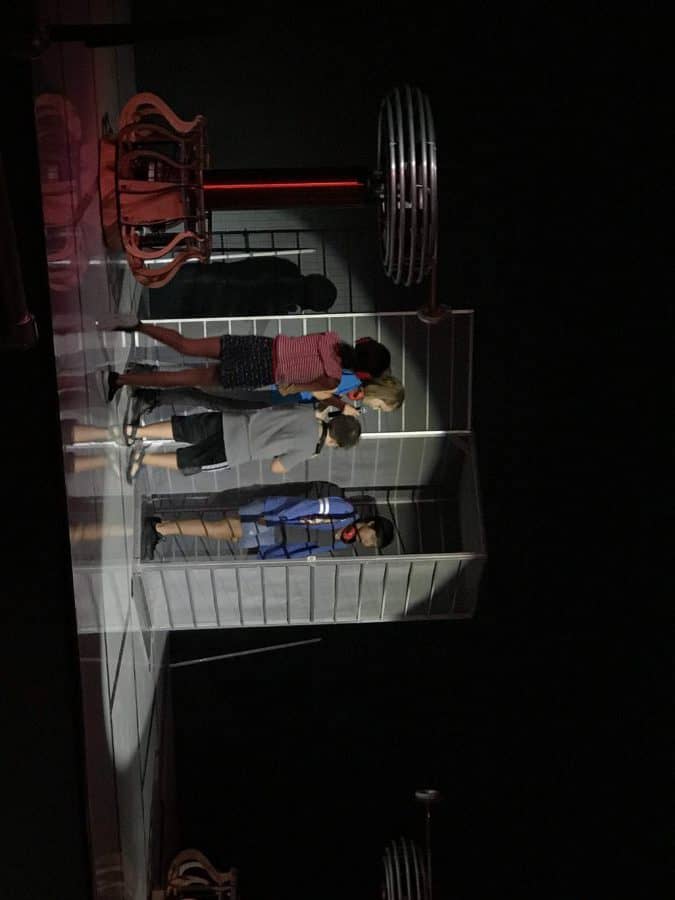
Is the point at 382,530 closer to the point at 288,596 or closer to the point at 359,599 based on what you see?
the point at 359,599

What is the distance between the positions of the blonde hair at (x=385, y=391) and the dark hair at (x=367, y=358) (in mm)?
123

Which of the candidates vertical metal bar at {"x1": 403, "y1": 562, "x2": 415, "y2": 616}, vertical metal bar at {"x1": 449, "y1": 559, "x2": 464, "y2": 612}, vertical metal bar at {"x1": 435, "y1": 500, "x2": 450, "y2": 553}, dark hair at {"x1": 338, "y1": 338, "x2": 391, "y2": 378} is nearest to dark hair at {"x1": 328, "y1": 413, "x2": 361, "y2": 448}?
dark hair at {"x1": 338, "y1": 338, "x2": 391, "y2": 378}

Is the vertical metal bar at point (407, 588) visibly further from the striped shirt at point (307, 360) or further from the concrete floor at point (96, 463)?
Answer: the concrete floor at point (96, 463)

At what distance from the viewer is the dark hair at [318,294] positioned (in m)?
5.08

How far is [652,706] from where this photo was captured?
521 cm

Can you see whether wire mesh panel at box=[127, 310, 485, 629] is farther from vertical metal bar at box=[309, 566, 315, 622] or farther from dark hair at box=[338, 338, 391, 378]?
dark hair at box=[338, 338, 391, 378]

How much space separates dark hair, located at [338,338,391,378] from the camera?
4402 millimetres

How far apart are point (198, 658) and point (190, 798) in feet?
2.37

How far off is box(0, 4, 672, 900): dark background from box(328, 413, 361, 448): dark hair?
4.16 feet

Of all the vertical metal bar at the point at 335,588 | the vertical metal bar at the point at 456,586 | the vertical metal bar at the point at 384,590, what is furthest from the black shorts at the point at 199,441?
the vertical metal bar at the point at 456,586

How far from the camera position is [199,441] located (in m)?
4.55

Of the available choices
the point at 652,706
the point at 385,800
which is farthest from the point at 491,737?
the point at 652,706

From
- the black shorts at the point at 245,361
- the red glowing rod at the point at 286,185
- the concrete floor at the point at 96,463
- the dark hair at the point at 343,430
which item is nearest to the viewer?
the concrete floor at the point at 96,463

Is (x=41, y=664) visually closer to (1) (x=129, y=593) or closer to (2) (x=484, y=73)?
(1) (x=129, y=593)
